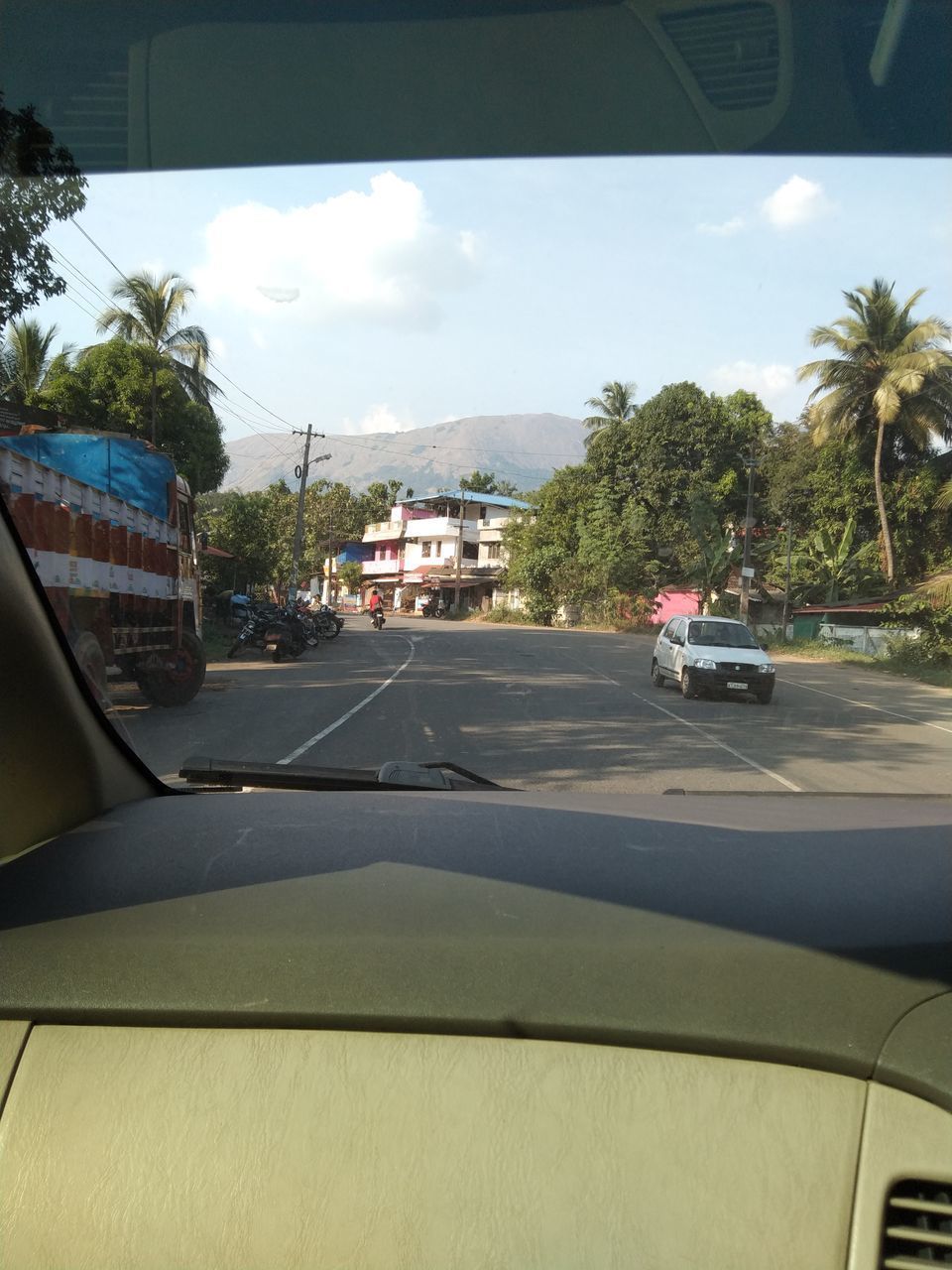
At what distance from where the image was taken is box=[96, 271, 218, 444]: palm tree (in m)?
2.57

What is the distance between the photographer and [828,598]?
3.16m

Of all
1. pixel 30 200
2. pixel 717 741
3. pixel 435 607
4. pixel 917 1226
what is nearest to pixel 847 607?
pixel 717 741

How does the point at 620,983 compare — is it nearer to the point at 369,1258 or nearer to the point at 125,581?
the point at 369,1258

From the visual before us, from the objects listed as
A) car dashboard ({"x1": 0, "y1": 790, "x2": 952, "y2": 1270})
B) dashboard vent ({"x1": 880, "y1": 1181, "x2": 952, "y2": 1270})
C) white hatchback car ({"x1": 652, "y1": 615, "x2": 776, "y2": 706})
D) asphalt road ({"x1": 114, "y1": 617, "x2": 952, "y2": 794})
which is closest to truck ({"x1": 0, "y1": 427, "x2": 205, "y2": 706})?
asphalt road ({"x1": 114, "y1": 617, "x2": 952, "y2": 794})

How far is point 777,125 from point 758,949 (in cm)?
175

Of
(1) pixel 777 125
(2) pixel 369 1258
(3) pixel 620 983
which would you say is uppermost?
(1) pixel 777 125

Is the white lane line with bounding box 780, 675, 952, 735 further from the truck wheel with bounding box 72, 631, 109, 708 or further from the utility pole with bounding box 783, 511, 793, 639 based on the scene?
the truck wheel with bounding box 72, 631, 109, 708

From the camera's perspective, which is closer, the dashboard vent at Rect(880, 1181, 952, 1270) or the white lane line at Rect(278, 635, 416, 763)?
the dashboard vent at Rect(880, 1181, 952, 1270)

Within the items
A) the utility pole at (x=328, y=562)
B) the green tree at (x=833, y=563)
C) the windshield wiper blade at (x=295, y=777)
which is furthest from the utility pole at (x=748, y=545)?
the utility pole at (x=328, y=562)

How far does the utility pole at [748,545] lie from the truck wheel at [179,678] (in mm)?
1905

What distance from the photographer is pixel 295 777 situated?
2881 millimetres

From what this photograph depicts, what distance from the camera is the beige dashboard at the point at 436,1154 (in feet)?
4.38

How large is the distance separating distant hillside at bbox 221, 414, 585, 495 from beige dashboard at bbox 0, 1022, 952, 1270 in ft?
5.80

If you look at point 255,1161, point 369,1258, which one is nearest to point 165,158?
point 255,1161
